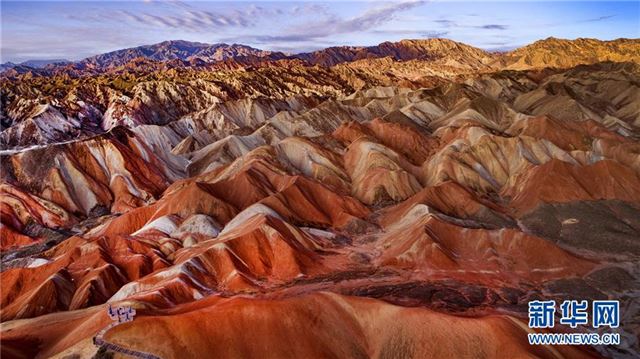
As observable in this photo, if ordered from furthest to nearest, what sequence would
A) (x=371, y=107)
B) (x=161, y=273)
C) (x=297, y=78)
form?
(x=297, y=78)
(x=371, y=107)
(x=161, y=273)

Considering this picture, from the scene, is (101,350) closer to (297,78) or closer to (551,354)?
(551,354)

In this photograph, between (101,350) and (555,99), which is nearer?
(101,350)

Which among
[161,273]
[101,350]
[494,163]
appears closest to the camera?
[101,350]

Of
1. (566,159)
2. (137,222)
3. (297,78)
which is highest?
(297,78)

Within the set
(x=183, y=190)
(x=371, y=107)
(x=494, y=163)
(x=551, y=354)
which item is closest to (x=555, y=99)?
(x=371, y=107)

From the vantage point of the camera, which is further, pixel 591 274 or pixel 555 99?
pixel 555 99

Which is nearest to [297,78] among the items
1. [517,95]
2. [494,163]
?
[517,95]

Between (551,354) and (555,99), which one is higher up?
(555,99)

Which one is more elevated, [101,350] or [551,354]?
[101,350]

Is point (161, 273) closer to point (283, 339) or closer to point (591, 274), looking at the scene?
point (283, 339)
